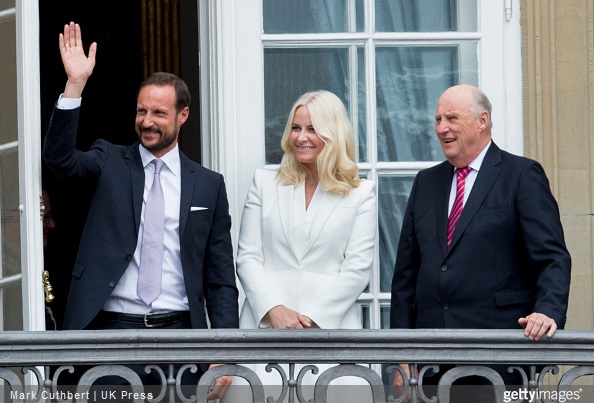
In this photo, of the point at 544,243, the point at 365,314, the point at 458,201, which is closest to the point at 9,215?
the point at 365,314

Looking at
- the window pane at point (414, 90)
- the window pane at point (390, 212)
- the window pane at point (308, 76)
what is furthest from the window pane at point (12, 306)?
the window pane at point (414, 90)

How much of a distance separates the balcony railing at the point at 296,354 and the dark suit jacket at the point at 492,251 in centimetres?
24

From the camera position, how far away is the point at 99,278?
17.4ft

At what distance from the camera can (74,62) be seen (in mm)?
5414

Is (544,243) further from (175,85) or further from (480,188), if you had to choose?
(175,85)

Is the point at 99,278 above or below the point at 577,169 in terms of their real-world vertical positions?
below

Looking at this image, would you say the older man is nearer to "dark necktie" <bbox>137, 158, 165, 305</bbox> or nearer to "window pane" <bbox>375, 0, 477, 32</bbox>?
"dark necktie" <bbox>137, 158, 165, 305</bbox>

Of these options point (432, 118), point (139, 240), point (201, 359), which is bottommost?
point (201, 359)

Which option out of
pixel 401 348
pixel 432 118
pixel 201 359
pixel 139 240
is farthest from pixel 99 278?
pixel 432 118

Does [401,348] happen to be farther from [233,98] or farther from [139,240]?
[233,98]

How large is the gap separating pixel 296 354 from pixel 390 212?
159 cm

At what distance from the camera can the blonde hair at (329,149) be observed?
564 centimetres

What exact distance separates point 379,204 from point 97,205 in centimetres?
153

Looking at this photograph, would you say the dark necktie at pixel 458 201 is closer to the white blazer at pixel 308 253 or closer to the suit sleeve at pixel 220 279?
the white blazer at pixel 308 253
